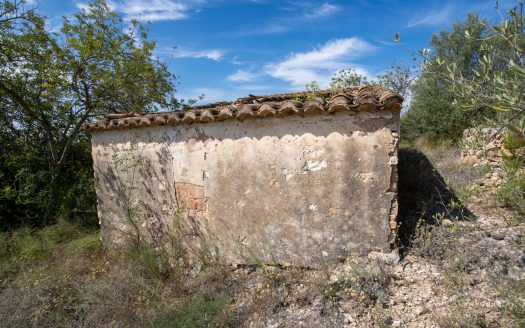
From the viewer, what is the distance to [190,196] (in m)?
4.75

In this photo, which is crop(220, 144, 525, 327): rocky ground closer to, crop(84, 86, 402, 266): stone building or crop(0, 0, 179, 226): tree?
crop(84, 86, 402, 266): stone building

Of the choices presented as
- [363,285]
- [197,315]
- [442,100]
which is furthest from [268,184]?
[442,100]

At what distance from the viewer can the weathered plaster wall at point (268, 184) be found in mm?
3689

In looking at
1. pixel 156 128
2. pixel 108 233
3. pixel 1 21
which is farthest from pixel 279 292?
pixel 1 21

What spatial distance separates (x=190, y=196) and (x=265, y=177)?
1.42m

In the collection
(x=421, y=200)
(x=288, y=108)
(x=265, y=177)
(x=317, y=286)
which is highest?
(x=288, y=108)

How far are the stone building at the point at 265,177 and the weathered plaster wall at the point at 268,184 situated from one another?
0.05 feet

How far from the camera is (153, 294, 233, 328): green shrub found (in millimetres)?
3328

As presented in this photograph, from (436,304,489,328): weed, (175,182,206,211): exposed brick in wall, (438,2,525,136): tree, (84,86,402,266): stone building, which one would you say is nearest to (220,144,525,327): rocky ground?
(436,304,489,328): weed

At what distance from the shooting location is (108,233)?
5723mm

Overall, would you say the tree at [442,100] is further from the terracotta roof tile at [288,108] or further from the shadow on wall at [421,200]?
the terracotta roof tile at [288,108]

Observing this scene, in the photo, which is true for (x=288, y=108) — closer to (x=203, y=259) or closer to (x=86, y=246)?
(x=203, y=259)

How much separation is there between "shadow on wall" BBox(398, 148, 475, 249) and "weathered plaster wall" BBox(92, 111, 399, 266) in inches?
32.9

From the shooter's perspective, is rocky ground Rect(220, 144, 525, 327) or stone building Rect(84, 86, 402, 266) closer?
rocky ground Rect(220, 144, 525, 327)
